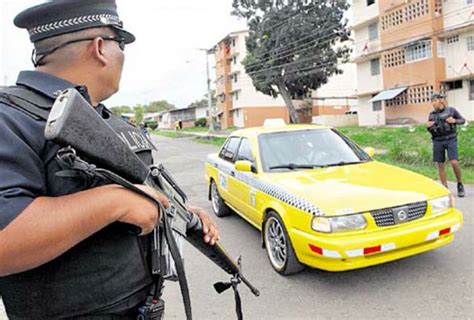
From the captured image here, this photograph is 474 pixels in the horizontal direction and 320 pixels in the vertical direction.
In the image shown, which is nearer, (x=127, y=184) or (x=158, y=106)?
(x=127, y=184)

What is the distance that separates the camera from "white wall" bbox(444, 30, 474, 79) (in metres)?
22.4

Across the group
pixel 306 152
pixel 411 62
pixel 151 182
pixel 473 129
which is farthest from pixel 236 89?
pixel 151 182

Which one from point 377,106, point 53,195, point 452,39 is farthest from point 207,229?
point 377,106

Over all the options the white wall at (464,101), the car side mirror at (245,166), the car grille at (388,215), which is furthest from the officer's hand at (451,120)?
the white wall at (464,101)

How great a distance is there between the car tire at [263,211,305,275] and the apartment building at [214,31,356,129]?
38.8 metres

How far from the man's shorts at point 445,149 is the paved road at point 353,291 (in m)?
2.88

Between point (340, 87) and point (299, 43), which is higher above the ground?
point (299, 43)

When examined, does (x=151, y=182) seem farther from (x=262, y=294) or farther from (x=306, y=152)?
(x=306, y=152)

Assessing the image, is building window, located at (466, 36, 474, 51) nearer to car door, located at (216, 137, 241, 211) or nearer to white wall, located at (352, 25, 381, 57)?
white wall, located at (352, 25, 381, 57)

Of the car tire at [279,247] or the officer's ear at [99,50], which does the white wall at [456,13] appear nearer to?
the car tire at [279,247]

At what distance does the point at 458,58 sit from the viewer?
2311cm

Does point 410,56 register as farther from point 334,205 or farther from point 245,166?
point 334,205

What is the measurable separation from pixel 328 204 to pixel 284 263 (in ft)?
2.71

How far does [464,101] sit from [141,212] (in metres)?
26.0
